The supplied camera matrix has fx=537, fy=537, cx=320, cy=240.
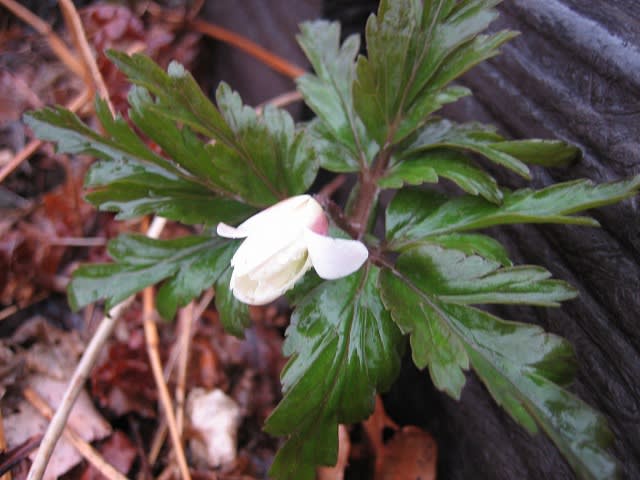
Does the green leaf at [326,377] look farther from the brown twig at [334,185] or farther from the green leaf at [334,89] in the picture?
the brown twig at [334,185]

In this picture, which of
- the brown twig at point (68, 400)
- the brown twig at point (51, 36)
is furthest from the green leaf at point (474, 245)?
the brown twig at point (51, 36)

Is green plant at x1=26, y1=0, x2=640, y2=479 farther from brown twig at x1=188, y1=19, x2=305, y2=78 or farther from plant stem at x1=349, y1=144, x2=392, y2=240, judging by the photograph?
brown twig at x1=188, y1=19, x2=305, y2=78

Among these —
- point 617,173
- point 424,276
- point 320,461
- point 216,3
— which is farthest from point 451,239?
point 216,3

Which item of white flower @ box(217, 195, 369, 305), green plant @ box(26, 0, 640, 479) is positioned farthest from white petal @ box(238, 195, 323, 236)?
green plant @ box(26, 0, 640, 479)

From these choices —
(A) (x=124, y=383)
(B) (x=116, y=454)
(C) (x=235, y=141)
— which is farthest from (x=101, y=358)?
(C) (x=235, y=141)

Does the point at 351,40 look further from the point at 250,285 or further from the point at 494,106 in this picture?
the point at 250,285

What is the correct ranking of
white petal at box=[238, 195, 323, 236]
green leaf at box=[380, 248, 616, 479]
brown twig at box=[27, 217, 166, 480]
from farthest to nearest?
brown twig at box=[27, 217, 166, 480]
white petal at box=[238, 195, 323, 236]
green leaf at box=[380, 248, 616, 479]

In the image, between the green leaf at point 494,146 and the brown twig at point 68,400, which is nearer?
the green leaf at point 494,146
